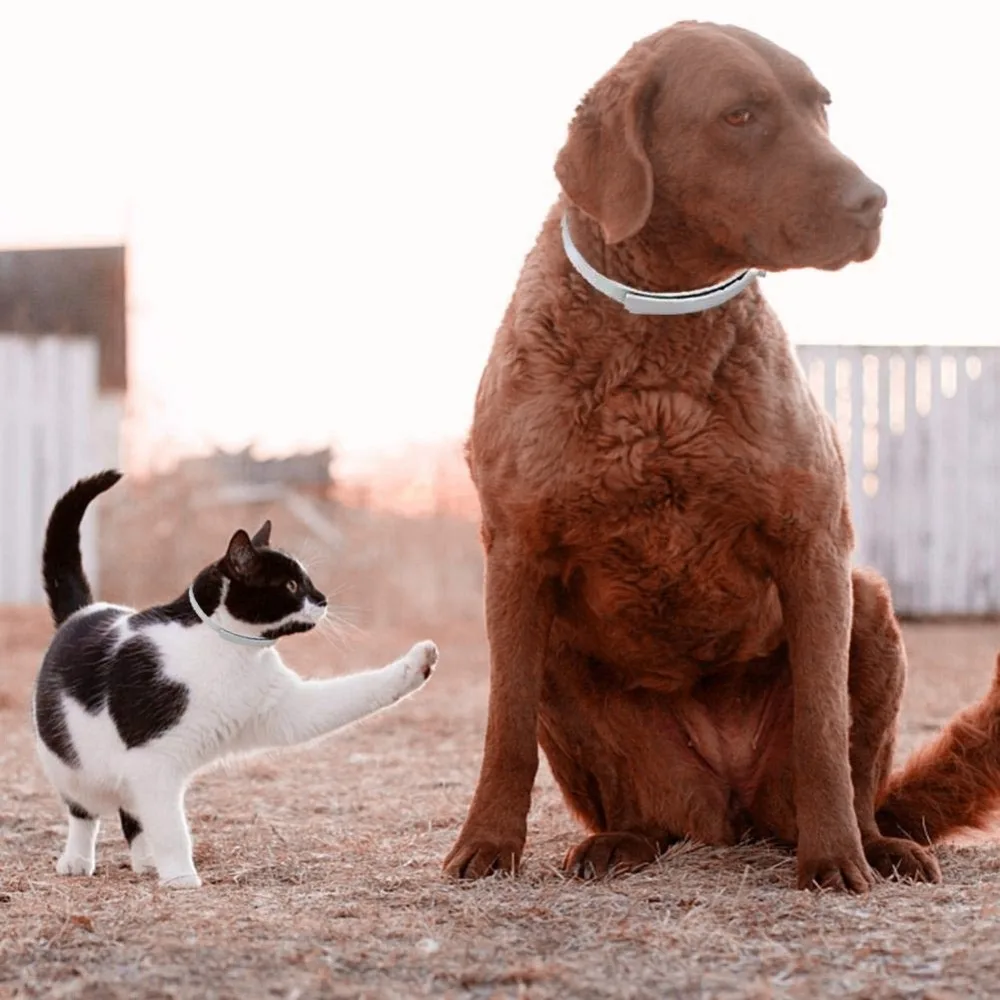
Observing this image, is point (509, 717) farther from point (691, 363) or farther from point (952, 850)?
point (952, 850)

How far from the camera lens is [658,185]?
3.44 metres

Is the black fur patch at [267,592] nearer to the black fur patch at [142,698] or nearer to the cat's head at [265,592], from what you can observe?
the cat's head at [265,592]

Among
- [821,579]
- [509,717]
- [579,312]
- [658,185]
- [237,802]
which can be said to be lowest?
[237,802]

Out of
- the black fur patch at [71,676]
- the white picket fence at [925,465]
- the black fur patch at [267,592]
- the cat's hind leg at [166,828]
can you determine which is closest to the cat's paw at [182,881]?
the cat's hind leg at [166,828]

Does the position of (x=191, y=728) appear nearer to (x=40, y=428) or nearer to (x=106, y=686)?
(x=106, y=686)

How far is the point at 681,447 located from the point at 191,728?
1.43 metres

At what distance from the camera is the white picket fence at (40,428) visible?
42.9 feet

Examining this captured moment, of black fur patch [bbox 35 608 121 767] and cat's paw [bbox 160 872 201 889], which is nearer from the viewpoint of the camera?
cat's paw [bbox 160 872 201 889]

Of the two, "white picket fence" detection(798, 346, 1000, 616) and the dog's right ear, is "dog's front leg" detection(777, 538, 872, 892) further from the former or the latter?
"white picket fence" detection(798, 346, 1000, 616)

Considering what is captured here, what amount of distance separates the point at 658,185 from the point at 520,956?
173 cm

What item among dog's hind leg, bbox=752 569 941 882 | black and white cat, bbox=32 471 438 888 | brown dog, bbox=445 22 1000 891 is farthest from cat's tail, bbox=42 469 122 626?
dog's hind leg, bbox=752 569 941 882

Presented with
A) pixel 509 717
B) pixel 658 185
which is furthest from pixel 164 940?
pixel 658 185

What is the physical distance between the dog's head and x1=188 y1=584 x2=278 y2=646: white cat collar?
1.41 m

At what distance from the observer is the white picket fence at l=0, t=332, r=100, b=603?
13.1 metres
